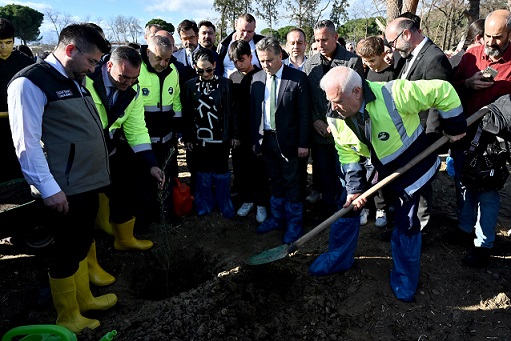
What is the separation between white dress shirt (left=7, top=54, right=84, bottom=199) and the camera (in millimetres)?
2344

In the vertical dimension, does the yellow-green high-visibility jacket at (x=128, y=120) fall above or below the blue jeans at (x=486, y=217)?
above

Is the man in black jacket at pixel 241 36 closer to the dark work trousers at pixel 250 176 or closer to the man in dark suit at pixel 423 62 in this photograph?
the dark work trousers at pixel 250 176

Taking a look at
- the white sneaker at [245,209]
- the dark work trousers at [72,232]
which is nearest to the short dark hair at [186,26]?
the white sneaker at [245,209]

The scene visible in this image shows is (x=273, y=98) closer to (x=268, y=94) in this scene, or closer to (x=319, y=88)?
(x=268, y=94)

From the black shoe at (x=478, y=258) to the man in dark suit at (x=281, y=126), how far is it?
1.68 meters

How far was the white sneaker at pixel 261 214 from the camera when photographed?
15.6 feet

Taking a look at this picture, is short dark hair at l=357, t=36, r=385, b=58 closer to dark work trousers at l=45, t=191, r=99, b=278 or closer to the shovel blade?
the shovel blade

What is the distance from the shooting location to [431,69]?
3.47 metres

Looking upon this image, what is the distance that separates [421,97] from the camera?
106 inches

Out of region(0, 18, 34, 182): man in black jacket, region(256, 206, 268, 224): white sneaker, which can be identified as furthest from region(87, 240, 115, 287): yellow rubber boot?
region(256, 206, 268, 224): white sneaker

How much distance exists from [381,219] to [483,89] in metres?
1.66

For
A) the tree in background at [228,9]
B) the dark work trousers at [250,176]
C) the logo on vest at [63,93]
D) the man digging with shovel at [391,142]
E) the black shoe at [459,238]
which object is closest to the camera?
the logo on vest at [63,93]

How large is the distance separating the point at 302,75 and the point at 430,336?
271 centimetres

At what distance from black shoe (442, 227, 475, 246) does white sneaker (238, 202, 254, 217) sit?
7.56ft
